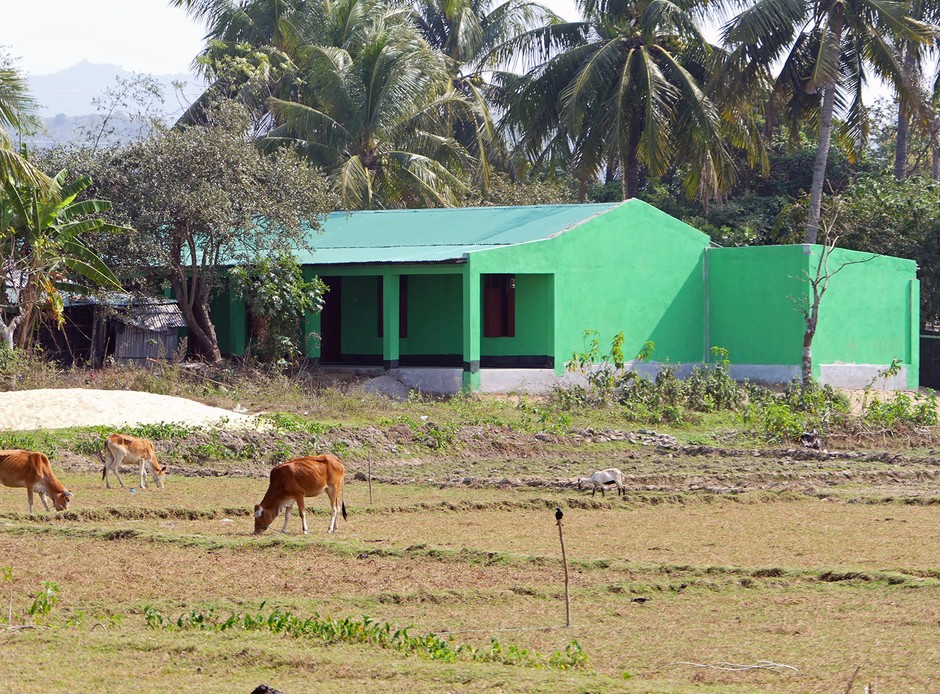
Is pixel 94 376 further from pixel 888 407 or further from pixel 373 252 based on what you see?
pixel 888 407

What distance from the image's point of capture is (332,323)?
32438 millimetres

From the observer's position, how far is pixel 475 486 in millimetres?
17453

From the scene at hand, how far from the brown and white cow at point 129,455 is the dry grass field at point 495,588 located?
1.08ft

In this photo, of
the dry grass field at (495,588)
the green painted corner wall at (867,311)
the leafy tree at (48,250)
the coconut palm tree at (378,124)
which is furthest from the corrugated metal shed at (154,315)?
the green painted corner wall at (867,311)

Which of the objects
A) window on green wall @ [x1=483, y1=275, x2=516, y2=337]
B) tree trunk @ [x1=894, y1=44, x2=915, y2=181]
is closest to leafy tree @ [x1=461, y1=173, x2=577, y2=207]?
tree trunk @ [x1=894, y1=44, x2=915, y2=181]

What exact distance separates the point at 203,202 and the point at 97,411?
22.4ft

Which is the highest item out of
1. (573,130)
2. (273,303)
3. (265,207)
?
(573,130)

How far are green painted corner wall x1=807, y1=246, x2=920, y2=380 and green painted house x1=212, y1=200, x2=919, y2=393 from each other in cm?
5

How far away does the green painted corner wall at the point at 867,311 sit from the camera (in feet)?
98.5

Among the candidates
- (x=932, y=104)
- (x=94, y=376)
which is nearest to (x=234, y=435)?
(x=94, y=376)

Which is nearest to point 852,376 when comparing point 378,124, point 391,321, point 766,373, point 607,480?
point 766,373

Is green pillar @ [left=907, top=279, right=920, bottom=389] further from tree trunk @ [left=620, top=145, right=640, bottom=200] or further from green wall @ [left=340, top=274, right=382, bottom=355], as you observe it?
green wall @ [left=340, top=274, right=382, bottom=355]

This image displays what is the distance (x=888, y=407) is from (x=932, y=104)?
47.5 ft

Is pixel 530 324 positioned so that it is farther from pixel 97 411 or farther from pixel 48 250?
pixel 97 411
